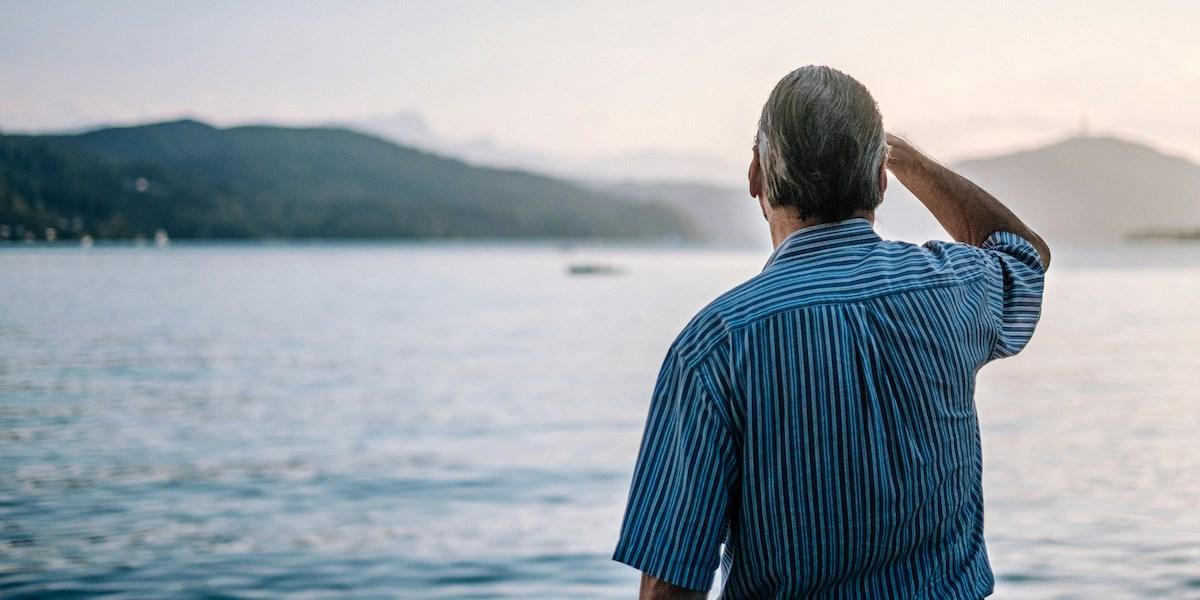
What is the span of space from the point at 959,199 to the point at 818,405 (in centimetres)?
80

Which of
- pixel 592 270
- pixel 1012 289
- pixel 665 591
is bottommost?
pixel 592 270

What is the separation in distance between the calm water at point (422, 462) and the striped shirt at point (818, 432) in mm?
7646

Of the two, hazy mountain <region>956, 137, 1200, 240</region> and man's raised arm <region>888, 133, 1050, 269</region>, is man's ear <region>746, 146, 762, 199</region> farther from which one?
hazy mountain <region>956, 137, 1200, 240</region>

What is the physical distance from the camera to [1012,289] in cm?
230

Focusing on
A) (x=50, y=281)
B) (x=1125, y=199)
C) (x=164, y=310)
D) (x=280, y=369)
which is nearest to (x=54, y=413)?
(x=280, y=369)

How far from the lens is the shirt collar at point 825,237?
198 cm

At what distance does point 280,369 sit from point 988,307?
3378cm

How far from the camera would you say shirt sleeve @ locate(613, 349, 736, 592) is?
6.04 ft

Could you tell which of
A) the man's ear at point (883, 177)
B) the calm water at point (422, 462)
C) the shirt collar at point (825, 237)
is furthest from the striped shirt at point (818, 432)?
the calm water at point (422, 462)

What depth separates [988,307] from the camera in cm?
219

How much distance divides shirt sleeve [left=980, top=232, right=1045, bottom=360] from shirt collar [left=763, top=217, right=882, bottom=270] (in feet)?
1.12

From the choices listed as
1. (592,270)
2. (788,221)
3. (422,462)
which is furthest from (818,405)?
(592,270)

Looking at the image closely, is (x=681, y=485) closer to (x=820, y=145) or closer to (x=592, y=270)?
(x=820, y=145)

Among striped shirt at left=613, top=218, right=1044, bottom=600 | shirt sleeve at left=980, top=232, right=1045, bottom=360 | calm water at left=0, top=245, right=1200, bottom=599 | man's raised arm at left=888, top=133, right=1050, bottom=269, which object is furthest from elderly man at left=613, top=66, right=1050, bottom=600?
calm water at left=0, top=245, right=1200, bottom=599
